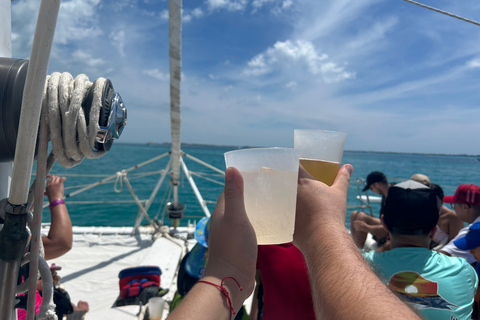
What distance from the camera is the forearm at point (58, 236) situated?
147 cm

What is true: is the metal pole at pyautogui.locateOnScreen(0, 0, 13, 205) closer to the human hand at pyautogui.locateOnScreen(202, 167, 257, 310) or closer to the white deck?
the human hand at pyautogui.locateOnScreen(202, 167, 257, 310)

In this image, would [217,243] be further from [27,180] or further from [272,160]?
[27,180]

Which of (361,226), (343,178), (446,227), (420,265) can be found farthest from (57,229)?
(446,227)

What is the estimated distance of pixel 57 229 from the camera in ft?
4.95

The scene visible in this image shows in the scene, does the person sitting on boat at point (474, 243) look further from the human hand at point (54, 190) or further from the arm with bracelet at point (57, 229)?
the human hand at point (54, 190)

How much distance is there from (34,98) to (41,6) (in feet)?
0.51

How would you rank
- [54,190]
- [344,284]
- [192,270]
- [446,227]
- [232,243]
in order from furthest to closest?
[446,227] < [192,270] < [54,190] < [232,243] < [344,284]

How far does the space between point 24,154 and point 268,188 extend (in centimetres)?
56

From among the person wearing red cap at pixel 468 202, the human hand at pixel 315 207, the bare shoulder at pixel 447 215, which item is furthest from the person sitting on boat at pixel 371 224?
the human hand at pixel 315 207

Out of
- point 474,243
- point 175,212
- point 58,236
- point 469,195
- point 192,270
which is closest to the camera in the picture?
point 58,236

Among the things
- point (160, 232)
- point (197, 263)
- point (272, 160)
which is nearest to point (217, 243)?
point (272, 160)

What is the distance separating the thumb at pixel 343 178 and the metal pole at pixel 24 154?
0.79 m

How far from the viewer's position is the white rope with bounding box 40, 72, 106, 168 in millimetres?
629

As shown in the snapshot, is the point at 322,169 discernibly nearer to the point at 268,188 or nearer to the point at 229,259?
the point at 268,188
